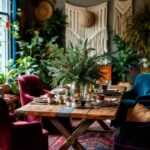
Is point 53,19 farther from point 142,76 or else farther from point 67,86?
point 67,86

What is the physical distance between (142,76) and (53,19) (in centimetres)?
281

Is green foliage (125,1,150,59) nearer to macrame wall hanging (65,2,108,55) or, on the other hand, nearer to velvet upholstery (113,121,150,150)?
macrame wall hanging (65,2,108,55)

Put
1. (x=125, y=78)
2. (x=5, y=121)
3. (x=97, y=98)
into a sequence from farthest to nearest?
(x=125, y=78) → (x=97, y=98) → (x=5, y=121)

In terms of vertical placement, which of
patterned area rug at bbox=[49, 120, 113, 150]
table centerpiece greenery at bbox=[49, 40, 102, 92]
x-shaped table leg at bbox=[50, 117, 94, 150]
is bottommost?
patterned area rug at bbox=[49, 120, 113, 150]

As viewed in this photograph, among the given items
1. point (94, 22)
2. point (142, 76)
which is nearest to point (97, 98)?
point (142, 76)

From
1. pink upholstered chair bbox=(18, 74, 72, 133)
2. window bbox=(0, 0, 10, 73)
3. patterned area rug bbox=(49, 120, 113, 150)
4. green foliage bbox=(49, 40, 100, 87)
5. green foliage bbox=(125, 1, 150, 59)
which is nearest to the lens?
green foliage bbox=(49, 40, 100, 87)

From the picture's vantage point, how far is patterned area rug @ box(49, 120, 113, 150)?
15.0ft

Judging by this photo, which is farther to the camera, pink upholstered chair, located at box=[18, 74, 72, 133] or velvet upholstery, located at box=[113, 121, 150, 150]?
pink upholstered chair, located at box=[18, 74, 72, 133]

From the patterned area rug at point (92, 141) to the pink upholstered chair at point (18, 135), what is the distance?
0.99 m

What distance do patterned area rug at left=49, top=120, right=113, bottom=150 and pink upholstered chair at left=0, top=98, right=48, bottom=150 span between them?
3.25 feet

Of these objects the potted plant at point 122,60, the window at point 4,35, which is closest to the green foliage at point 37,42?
the window at point 4,35

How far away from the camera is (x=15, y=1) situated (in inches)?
269

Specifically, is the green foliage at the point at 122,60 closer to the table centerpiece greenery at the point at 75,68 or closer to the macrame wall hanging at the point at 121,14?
the macrame wall hanging at the point at 121,14

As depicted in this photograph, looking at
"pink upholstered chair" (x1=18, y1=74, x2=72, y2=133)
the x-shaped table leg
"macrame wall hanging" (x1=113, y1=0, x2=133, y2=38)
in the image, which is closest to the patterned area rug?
"pink upholstered chair" (x1=18, y1=74, x2=72, y2=133)
